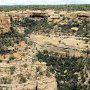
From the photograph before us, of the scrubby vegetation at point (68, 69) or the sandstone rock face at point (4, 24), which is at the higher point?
the sandstone rock face at point (4, 24)

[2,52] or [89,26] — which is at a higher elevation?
[2,52]

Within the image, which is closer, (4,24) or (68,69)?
(4,24)

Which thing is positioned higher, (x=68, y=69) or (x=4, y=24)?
(x=4, y=24)

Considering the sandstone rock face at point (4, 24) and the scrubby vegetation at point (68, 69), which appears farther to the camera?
the scrubby vegetation at point (68, 69)

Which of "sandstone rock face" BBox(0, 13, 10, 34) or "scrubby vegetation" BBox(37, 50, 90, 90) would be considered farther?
"scrubby vegetation" BBox(37, 50, 90, 90)

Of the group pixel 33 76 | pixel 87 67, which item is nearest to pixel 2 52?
pixel 33 76

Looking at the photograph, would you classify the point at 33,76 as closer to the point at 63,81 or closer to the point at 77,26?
the point at 63,81

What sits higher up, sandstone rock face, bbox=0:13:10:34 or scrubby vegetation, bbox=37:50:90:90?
sandstone rock face, bbox=0:13:10:34

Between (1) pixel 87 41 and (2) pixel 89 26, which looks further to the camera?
A: (2) pixel 89 26
